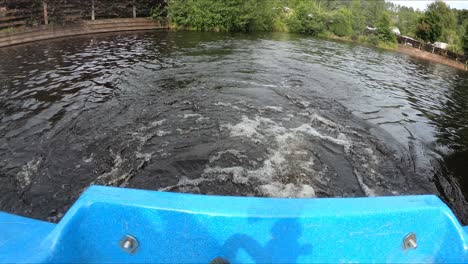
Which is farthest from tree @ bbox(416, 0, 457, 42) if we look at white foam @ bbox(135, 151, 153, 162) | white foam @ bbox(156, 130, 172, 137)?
white foam @ bbox(135, 151, 153, 162)

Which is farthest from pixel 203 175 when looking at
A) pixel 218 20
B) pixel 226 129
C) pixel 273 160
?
pixel 218 20

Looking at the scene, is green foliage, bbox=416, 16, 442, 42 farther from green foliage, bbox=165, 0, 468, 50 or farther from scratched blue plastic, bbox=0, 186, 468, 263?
scratched blue plastic, bbox=0, 186, 468, 263

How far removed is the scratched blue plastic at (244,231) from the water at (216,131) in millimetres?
1467

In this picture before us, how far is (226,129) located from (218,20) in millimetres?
13115

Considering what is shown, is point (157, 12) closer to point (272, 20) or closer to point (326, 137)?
point (272, 20)

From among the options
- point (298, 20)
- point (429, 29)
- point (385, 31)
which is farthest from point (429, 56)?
point (298, 20)

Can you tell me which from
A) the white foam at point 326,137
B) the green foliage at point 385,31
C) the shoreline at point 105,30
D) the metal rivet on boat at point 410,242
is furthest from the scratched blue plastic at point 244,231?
the green foliage at point 385,31

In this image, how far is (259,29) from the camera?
62.0ft

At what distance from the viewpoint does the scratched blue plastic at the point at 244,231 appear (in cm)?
159

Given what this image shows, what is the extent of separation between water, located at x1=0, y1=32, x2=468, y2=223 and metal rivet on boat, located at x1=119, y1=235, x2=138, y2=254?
1.57 metres

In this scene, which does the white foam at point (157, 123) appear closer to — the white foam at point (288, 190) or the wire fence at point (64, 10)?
the white foam at point (288, 190)

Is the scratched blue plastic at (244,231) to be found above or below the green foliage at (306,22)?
below

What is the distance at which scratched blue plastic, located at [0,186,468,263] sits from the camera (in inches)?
62.7

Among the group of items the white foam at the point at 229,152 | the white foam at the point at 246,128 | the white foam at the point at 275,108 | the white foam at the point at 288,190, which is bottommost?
the white foam at the point at 288,190
